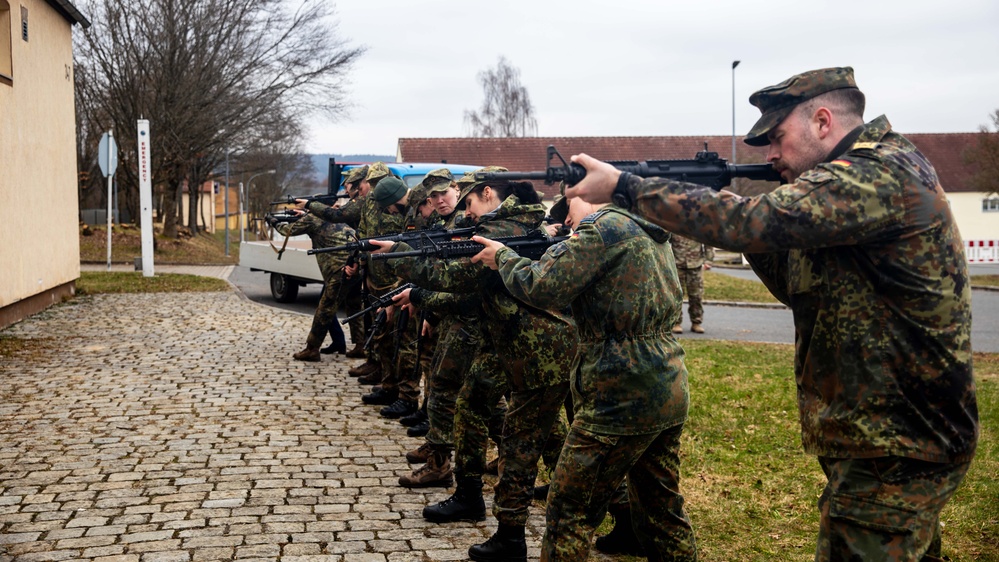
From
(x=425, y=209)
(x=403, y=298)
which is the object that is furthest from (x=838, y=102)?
(x=425, y=209)

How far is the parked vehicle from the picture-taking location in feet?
48.2

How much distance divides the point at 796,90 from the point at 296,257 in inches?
570

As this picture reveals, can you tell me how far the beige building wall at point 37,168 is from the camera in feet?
44.8

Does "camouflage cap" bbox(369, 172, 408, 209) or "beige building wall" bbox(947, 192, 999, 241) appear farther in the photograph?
"beige building wall" bbox(947, 192, 999, 241)

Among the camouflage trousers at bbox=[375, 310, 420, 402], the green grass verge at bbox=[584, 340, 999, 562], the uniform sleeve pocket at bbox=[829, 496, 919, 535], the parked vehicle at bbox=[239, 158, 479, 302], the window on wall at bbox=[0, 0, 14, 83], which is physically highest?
the window on wall at bbox=[0, 0, 14, 83]

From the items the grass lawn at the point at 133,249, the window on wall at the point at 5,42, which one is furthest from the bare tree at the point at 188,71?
the window on wall at the point at 5,42

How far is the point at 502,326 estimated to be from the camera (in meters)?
5.05

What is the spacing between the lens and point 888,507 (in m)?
2.84

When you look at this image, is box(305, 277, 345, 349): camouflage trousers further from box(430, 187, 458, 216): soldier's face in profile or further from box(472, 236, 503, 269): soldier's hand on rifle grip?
box(472, 236, 503, 269): soldier's hand on rifle grip

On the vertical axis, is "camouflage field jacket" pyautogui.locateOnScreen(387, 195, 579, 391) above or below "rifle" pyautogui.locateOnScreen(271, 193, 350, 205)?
below

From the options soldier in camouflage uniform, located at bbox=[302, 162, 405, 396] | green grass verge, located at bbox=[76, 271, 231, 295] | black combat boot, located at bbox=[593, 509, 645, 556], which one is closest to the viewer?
black combat boot, located at bbox=[593, 509, 645, 556]

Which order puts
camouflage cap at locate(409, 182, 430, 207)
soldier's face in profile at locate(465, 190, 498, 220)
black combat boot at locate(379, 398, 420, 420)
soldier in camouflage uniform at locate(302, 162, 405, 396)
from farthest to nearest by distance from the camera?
soldier in camouflage uniform at locate(302, 162, 405, 396)
black combat boot at locate(379, 398, 420, 420)
camouflage cap at locate(409, 182, 430, 207)
soldier's face in profile at locate(465, 190, 498, 220)

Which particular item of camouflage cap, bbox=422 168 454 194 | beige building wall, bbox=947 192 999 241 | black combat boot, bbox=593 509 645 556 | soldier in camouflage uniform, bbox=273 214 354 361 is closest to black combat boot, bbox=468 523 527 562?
black combat boot, bbox=593 509 645 556

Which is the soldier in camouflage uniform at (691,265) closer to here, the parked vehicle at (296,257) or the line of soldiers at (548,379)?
the parked vehicle at (296,257)
